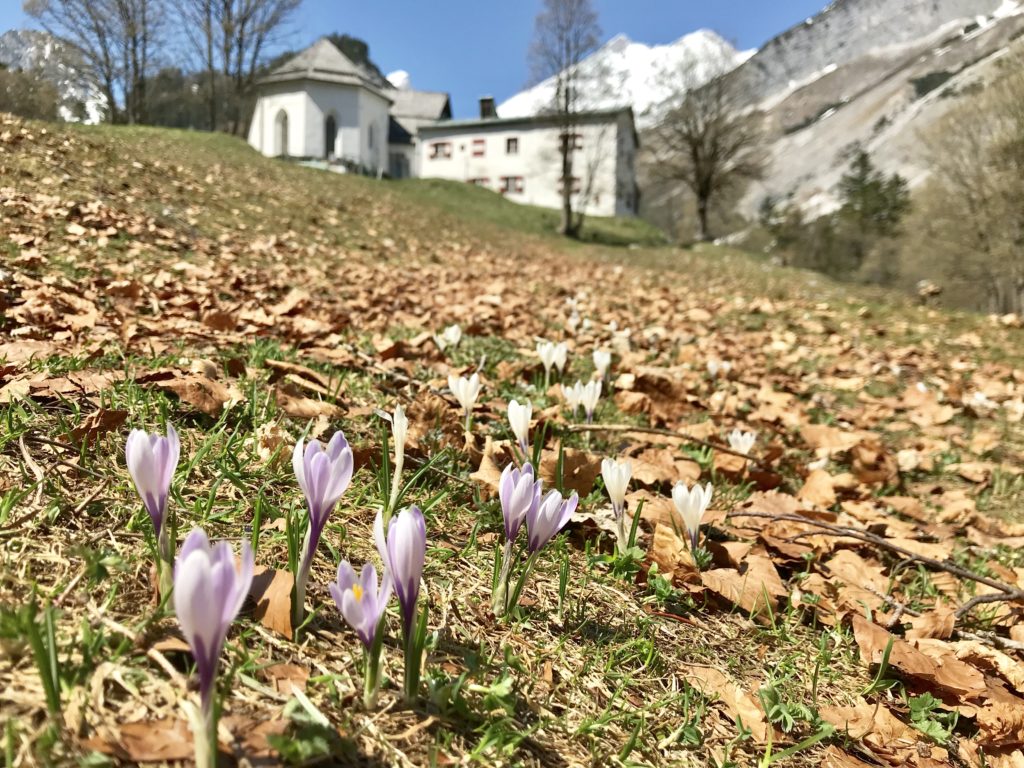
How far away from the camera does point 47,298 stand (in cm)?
285

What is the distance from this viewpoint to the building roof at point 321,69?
36.0 metres

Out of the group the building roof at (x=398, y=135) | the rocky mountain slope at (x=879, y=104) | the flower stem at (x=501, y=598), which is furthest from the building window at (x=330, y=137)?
the rocky mountain slope at (x=879, y=104)

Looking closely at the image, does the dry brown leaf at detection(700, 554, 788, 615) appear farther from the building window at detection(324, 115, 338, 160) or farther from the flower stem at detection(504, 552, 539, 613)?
the building window at detection(324, 115, 338, 160)

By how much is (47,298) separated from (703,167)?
39.2 meters

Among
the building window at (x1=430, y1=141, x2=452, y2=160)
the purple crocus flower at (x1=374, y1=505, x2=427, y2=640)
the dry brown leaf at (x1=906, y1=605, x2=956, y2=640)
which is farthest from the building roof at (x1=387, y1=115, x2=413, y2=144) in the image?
the purple crocus flower at (x1=374, y1=505, x2=427, y2=640)


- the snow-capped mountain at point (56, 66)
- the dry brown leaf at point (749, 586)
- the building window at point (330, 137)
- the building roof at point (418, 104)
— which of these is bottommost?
the dry brown leaf at point (749, 586)

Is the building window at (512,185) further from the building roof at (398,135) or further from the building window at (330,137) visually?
the building window at (330,137)

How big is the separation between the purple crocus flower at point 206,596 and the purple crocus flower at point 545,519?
63 cm

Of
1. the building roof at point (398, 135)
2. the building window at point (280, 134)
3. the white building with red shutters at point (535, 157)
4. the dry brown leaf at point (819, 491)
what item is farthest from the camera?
the building roof at point (398, 135)

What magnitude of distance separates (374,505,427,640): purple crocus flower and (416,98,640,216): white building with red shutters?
3889 centimetres

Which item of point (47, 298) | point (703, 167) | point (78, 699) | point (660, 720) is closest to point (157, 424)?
point (78, 699)

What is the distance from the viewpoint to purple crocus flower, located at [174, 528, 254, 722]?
65cm

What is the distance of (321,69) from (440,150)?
9621 mm

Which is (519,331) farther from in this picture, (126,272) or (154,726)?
A: (154,726)
